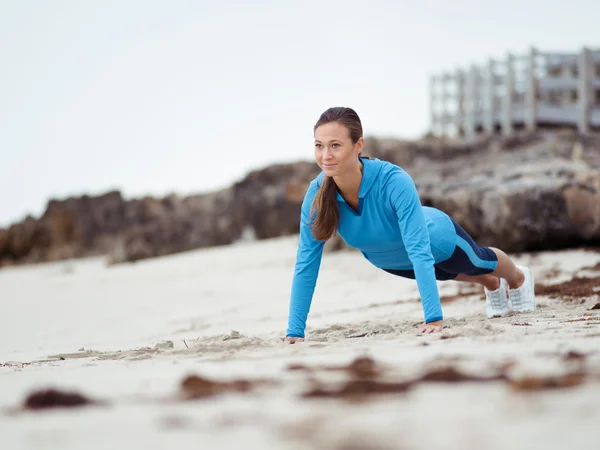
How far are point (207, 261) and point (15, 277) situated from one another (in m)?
3.87

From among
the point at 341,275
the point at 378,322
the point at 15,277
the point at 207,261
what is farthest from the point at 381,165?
the point at 15,277

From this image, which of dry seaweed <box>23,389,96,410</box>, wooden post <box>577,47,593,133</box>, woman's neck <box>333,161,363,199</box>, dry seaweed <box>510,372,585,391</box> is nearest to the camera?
dry seaweed <box>510,372,585,391</box>

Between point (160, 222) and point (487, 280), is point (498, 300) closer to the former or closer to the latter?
point (487, 280)

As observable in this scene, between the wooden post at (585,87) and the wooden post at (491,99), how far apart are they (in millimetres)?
2398

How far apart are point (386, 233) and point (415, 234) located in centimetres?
26

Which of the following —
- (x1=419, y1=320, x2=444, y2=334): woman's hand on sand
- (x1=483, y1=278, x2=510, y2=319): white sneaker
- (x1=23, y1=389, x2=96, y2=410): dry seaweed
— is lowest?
(x1=483, y1=278, x2=510, y2=319): white sneaker

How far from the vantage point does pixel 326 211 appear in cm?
405

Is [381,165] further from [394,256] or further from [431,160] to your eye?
[431,160]

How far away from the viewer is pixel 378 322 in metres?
4.76

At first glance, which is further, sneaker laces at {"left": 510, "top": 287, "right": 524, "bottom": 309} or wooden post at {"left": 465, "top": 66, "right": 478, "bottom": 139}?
wooden post at {"left": 465, "top": 66, "right": 478, "bottom": 139}

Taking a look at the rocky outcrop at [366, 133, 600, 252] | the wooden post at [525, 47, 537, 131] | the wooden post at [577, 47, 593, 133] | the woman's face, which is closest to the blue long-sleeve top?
the woman's face

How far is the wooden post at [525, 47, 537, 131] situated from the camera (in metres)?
17.6

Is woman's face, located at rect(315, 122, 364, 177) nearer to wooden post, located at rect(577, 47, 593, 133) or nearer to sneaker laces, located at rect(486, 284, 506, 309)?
sneaker laces, located at rect(486, 284, 506, 309)

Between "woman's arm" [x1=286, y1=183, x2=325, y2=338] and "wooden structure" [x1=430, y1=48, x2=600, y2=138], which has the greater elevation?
"wooden structure" [x1=430, y1=48, x2=600, y2=138]
